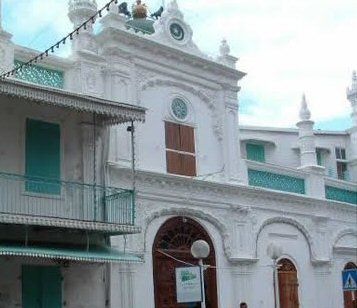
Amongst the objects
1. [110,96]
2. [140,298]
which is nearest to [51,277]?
[140,298]

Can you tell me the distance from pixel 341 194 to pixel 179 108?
7.61 meters

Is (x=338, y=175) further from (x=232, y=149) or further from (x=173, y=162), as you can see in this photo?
(x=173, y=162)

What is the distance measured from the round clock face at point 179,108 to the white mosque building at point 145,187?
0.03 meters

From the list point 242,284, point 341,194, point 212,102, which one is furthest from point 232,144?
point 341,194

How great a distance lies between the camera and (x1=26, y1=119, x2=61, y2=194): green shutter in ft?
48.8

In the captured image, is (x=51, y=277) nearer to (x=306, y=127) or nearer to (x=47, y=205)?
(x=47, y=205)

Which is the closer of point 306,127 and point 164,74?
point 164,74

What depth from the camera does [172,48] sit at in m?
18.9

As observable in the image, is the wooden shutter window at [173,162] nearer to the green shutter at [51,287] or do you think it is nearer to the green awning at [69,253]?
the green awning at [69,253]

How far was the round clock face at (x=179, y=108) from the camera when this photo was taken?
19000mm

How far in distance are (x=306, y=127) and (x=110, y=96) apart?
7.91m

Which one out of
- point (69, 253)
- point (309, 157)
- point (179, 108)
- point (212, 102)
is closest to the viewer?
point (69, 253)

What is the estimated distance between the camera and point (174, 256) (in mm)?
17906

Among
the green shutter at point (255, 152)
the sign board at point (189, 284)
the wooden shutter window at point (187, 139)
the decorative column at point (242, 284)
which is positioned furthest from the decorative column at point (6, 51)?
the green shutter at point (255, 152)
